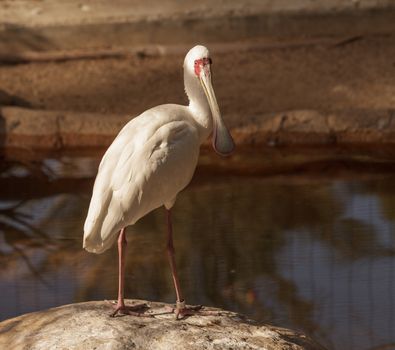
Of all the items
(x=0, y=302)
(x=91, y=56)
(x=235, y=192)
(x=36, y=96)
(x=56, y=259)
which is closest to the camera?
(x=0, y=302)

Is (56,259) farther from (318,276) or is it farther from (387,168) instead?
(387,168)

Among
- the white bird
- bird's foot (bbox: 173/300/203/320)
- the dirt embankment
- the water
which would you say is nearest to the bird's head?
the white bird

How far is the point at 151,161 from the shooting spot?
475cm

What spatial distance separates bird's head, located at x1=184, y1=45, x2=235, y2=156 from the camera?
193 inches

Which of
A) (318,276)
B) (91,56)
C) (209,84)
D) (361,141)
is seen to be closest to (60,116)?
(91,56)

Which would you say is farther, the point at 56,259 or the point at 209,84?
the point at 56,259

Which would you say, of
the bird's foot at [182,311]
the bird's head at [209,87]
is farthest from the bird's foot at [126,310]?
the bird's head at [209,87]

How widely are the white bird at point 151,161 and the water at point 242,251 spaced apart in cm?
139

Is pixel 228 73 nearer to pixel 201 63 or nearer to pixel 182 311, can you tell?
pixel 201 63

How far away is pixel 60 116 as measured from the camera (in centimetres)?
844

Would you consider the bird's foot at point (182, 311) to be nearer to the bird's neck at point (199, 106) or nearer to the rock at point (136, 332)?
the rock at point (136, 332)

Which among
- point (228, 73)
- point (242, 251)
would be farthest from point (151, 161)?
point (228, 73)

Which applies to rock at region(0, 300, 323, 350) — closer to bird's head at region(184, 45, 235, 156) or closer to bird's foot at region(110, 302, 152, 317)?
bird's foot at region(110, 302, 152, 317)

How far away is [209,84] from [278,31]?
208 inches
